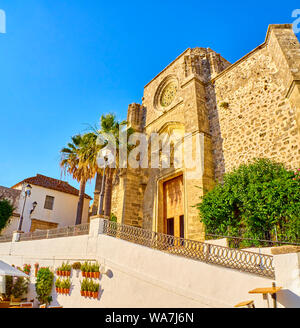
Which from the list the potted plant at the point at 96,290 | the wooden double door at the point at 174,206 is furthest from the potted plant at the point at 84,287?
the wooden double door at the point at 174,206

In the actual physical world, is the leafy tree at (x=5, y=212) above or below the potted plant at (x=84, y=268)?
above

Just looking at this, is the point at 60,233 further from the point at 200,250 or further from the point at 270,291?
the point at 270,291

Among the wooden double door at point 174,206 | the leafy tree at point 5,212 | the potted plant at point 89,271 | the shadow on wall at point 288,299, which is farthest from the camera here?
the leafy tree at point 5,212

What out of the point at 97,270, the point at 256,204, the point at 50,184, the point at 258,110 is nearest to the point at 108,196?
the point at 97,270

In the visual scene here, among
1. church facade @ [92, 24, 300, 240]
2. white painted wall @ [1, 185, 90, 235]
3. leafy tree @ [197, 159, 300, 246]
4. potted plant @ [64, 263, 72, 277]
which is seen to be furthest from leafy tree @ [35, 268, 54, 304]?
white painted wall @ [1, 185, 90, 235]

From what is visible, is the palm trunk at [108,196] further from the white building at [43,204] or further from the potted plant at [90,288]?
the white building at [43,204]

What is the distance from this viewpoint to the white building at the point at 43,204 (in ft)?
65.2

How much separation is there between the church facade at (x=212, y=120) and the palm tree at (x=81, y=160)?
7.10 ft

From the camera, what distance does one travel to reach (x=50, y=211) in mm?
21328

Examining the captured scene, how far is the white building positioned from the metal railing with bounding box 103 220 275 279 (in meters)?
13.6

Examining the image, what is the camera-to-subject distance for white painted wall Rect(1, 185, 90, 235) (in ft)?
64.7

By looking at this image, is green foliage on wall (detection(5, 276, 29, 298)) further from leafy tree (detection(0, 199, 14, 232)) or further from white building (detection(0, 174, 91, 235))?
white building (detection(0, 174, 91, 235))

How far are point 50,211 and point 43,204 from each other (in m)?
0.88
